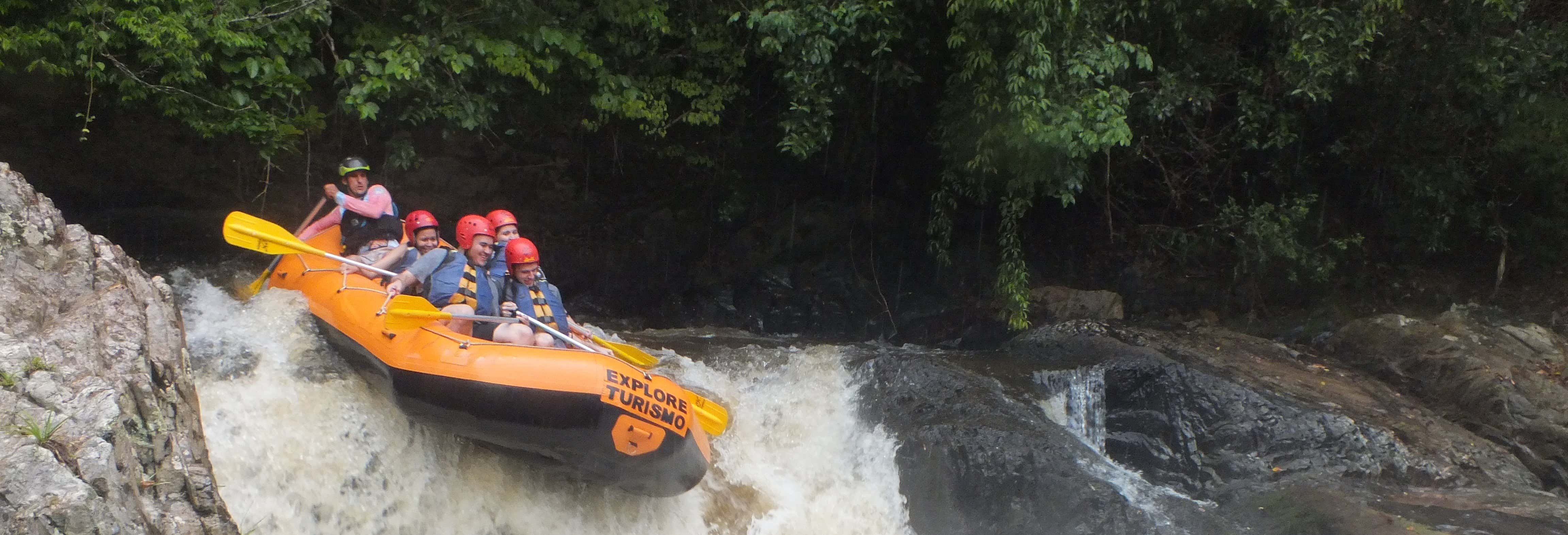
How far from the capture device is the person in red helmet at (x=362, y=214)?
18.3 feet

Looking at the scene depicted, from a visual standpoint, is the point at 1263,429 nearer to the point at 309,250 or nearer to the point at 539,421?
the point at 539,421

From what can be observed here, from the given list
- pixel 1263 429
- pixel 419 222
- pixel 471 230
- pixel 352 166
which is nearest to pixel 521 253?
pixel 471 230

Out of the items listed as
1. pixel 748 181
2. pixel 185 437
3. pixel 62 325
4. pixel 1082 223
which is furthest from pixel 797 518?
pixel 1082 223

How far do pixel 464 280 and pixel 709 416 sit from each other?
1.43m

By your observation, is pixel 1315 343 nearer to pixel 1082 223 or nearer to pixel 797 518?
pixel 1082 223

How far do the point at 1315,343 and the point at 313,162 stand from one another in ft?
26.1

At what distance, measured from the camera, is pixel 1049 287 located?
8.77 metres

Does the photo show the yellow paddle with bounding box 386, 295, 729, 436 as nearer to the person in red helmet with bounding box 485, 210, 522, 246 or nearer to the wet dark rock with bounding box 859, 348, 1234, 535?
the person in red helmet with bounding box 485, 210, 522, 246

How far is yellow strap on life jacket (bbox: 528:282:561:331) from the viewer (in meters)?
4.64

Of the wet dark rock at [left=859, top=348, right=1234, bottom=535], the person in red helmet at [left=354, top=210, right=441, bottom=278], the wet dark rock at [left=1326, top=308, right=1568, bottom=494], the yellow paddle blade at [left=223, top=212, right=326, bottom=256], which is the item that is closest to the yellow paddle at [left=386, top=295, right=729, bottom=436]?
the person in red helmet at [left=354, top=210, right=441, bottom=278]

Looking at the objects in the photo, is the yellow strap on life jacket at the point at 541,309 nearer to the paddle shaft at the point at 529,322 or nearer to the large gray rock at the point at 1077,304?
the paddle shaft at the point at 529,322

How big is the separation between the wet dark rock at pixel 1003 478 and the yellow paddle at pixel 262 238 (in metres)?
2.94

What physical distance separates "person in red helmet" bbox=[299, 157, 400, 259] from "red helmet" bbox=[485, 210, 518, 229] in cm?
87

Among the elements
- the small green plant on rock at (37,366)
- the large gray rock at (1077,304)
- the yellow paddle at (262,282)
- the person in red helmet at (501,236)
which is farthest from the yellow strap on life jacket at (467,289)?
the large gray rock at (1077,304)
